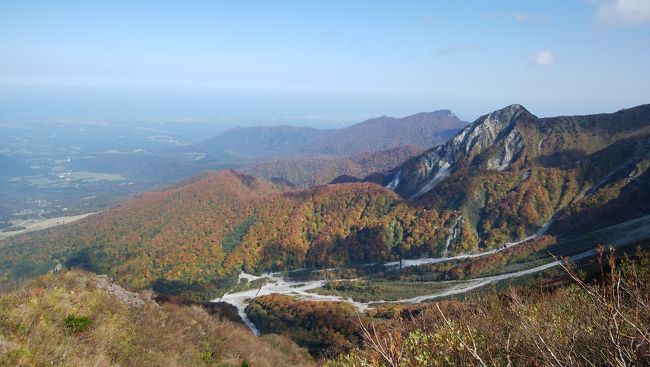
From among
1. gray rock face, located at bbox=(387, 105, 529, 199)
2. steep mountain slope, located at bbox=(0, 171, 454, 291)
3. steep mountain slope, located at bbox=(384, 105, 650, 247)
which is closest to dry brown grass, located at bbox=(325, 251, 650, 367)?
steep mountain slope, located at bbox=(0, 171, 454, 291)

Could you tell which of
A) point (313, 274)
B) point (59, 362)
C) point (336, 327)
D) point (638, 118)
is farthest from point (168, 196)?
point (638, 118)

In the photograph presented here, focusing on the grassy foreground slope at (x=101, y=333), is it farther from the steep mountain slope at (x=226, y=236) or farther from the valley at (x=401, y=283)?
the steep mountain slope at (x=226, y=236)

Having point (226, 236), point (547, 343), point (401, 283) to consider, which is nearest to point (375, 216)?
point (401, 283)

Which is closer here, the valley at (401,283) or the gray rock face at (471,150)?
the valley at (401,283)

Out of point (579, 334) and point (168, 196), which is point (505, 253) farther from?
point (168, 196)

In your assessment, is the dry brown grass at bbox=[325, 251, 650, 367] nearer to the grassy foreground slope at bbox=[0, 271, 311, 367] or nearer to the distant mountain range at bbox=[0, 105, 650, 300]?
the grassy foreground slope at bbox=[0, 271, 311, 367]

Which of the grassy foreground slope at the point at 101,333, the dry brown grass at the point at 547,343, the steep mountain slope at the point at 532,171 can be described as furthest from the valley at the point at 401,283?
the dry brown grass at the point at 547,343

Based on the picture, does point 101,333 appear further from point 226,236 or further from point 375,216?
point 375,216
